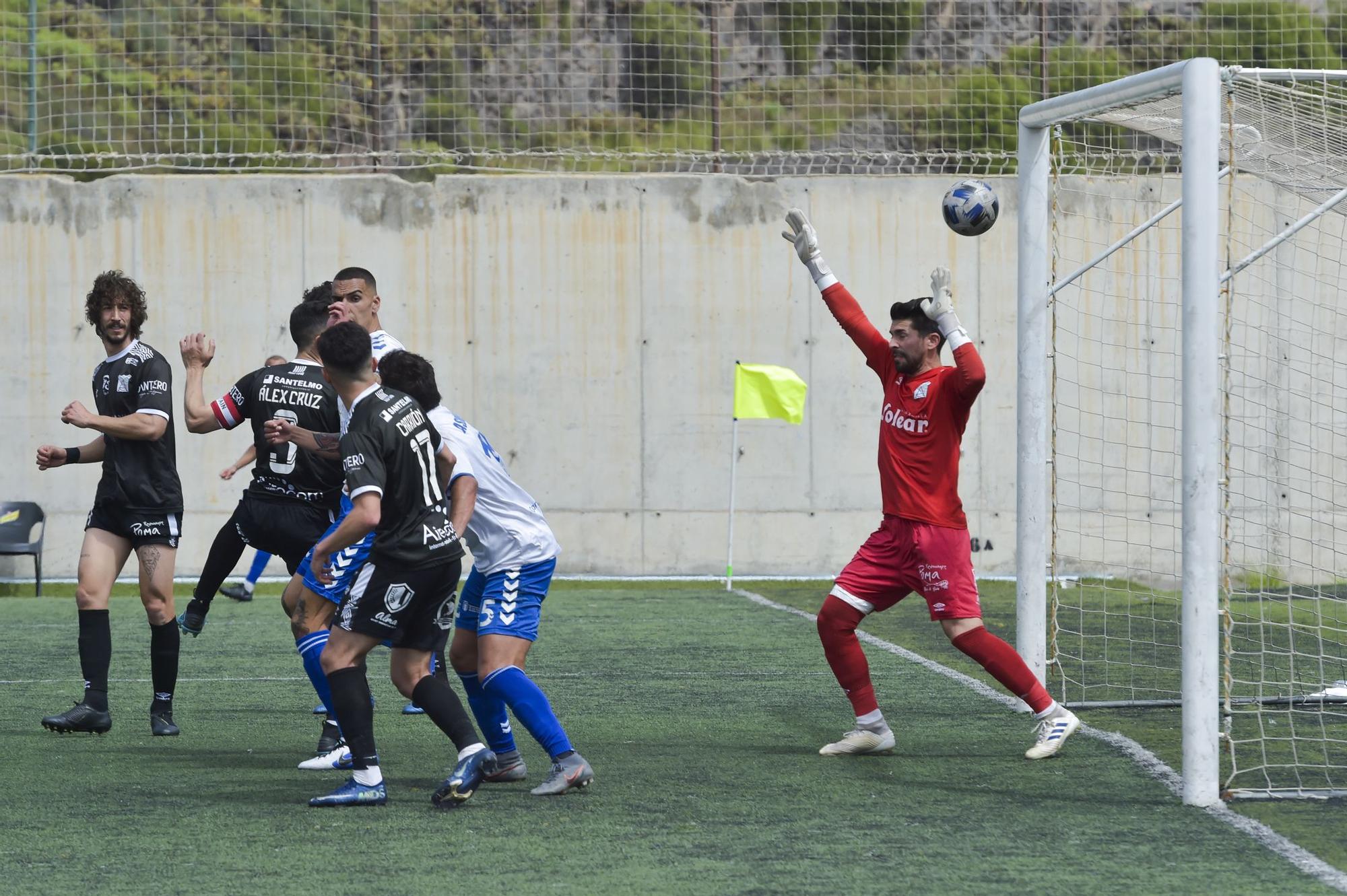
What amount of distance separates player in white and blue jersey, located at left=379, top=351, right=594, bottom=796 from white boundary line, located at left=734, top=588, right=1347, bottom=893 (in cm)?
218

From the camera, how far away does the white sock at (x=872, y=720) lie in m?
6.40

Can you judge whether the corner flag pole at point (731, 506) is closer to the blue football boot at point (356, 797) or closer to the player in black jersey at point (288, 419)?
the player in black jersey at point (288, 419)

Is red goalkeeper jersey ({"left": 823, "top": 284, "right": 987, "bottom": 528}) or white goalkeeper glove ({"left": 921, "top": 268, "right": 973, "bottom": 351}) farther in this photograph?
red goalkeeper jersey ({"left": 823, "top": 284, "right": 987, "bottom": 528})

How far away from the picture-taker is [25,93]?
1551 cm

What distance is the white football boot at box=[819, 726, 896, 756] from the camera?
6.37 meters

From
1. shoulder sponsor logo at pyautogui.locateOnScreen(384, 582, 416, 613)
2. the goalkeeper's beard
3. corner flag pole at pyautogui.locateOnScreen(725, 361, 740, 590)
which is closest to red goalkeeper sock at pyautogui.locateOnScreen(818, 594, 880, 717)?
the goalkeeper's beard

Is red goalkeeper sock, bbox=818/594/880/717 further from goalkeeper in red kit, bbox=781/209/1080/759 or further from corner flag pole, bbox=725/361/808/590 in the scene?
corner flag pole, bbox=725/361/808/590

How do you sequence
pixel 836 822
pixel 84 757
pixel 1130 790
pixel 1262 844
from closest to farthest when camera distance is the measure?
pixel 1262 844, pixel 836 822, pixel 1130 790, pixel 84 757

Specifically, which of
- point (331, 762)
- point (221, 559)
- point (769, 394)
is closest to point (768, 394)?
point (769, 394)

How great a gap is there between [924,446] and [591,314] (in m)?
9.03

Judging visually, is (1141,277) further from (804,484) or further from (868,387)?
(804,484)

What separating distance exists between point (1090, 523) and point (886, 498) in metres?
9.28

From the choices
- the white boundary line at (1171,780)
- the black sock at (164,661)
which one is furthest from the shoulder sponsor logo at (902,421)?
the black sock at (164,661)

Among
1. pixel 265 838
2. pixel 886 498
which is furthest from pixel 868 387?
pixel 265 838
